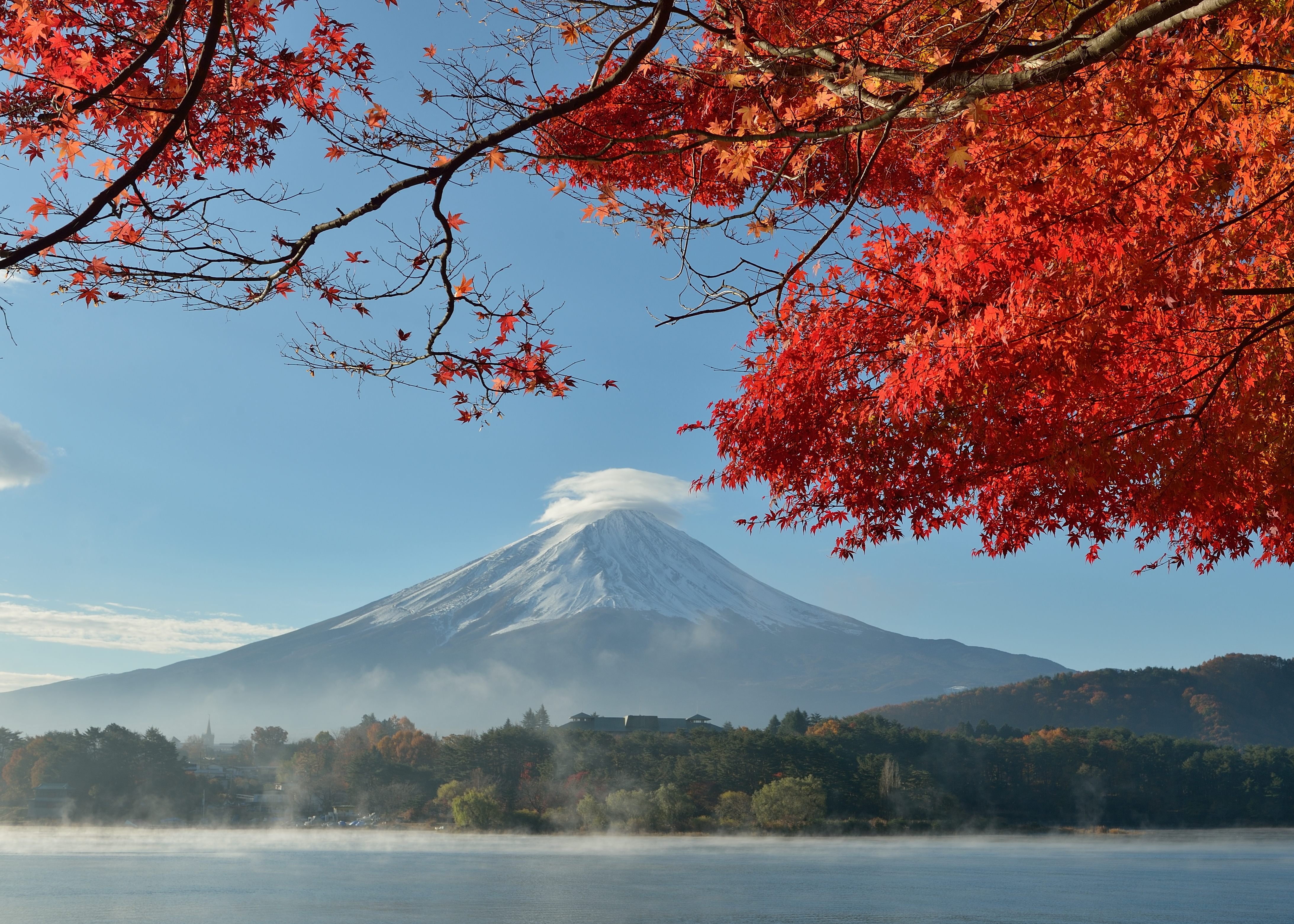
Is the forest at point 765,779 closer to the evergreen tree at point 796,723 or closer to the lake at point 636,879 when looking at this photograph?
the evergreen tree at point 796,723

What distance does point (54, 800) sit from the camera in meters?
51.6

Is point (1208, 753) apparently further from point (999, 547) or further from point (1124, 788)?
point (999, 547)

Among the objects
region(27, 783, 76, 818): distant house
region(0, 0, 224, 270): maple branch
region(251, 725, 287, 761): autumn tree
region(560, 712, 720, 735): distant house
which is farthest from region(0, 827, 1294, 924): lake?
region(251, 725, 287, 761): autumn tree

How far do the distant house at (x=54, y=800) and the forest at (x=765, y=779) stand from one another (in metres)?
0.33

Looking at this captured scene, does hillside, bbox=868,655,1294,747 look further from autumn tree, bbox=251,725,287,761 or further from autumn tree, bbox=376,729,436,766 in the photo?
autumn tree, bbox=251,725,287,761

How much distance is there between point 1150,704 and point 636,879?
52.5 meters

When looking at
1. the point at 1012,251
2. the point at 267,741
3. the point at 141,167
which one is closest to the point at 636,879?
the point at 1012,251

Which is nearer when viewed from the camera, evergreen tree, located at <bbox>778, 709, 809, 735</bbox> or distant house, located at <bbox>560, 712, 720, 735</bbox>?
evergreen tree, located at <bbox>778, 709, 809, 735</bbox>

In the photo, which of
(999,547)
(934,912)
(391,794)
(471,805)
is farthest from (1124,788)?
(999,547)

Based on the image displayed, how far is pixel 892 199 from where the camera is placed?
6219mm

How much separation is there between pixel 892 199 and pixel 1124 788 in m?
47.9

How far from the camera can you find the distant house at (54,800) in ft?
168

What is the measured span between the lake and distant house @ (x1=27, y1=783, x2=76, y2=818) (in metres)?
2.32

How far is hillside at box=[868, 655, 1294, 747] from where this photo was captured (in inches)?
2783
